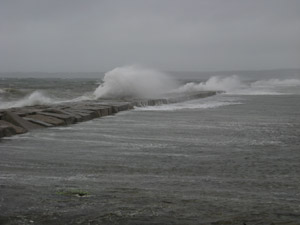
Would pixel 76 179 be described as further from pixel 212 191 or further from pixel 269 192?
pixel 269 192

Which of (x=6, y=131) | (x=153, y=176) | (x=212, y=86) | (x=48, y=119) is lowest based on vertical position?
(x=153, y=176)

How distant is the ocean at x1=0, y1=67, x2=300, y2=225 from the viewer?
4.35m

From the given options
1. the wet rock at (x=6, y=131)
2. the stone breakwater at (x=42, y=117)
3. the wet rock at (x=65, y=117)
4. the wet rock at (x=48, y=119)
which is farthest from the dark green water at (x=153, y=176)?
the wet rock at (x=65, y=117)

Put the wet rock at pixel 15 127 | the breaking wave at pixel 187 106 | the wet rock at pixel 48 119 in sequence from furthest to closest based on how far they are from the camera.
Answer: the breaking wave at pixel 187 106 → the wet rock at pixel 48 119 → the wet rock at pixel 15 127

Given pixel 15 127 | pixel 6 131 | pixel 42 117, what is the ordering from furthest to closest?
pixel 42 117
pixel 15 127
pixel 6 131

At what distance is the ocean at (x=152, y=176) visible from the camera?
4.35 m

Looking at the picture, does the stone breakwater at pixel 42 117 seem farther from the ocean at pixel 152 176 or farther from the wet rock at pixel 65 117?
the ocean at pixel 152 176

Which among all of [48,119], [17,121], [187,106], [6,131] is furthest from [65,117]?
[187,106]

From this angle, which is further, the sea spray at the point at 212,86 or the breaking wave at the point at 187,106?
the sea spray at the point at 212,86

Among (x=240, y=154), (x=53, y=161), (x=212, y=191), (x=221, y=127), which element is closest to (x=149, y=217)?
(x=212, y=191)

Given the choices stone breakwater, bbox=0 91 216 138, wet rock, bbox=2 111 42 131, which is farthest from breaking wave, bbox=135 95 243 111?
wet rock, bbox=2 111 42 131

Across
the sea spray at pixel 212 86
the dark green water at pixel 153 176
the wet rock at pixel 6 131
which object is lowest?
the dark green water at pixel 153 176

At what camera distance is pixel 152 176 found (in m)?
6.08

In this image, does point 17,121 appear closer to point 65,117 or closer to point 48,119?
point 48,119
